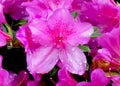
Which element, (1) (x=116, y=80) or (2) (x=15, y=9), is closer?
(1) (x=116, y=80)

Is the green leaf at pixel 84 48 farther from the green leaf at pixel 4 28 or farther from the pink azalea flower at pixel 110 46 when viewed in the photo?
the green leaf at pixel 4 28

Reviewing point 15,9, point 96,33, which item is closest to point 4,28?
point 15,9

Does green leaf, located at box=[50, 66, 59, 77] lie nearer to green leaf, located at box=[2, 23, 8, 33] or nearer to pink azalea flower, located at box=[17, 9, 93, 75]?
pink azalea flower, located at box=[17, 9, 93, 75]

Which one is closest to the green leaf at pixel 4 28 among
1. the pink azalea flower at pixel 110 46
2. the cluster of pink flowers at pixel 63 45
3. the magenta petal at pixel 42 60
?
the cluster of pink flowers at pixel 63 45

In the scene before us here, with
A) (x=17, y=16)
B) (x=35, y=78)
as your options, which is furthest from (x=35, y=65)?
(x=17, y=16)

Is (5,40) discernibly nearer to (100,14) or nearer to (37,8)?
A: (37,8)

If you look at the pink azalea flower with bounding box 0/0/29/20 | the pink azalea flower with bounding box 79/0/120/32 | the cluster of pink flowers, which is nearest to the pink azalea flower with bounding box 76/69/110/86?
the cluster of pink flowers

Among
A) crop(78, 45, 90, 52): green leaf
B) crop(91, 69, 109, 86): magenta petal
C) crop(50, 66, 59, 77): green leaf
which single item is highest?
crop(78, 45, 90, 52): green leaf

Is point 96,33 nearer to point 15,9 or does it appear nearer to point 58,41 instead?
point 58,41
